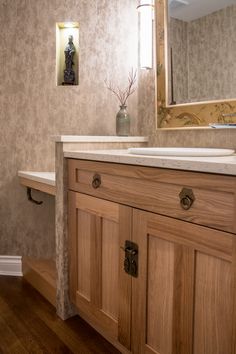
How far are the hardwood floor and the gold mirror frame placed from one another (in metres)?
1.20

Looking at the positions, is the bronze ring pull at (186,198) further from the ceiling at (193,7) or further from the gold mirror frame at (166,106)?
the ceiling at (193,7)

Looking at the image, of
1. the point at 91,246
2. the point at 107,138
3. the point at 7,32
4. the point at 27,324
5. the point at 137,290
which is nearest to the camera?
the point at 137,290

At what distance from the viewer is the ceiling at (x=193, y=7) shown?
167cm

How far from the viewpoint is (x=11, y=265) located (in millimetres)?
2486

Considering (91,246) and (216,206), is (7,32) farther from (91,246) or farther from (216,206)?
(216,206)

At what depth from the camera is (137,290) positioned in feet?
4.49

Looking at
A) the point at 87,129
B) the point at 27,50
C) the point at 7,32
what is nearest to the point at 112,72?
the point at 87,129

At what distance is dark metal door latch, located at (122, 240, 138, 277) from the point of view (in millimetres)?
1364

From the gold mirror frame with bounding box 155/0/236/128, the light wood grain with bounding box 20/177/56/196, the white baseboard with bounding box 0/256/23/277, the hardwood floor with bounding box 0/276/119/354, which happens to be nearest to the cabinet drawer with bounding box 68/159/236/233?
the light wood grain with bounding box 20/177/56/196

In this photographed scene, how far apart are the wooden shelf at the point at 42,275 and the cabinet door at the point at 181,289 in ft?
2.75

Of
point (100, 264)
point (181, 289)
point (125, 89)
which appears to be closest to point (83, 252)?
point (100, 264)

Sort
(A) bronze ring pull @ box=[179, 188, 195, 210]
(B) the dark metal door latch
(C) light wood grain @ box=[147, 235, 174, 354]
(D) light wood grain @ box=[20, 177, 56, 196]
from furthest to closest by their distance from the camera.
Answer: (D) light wood grain @ box=[20, 177, 56, 196], (B) the dark metal door latch, (C) light wood grain @ box=[147, 235, 174, 354], (A) bronze ring pull @ box=[179, 188, 195, 210]

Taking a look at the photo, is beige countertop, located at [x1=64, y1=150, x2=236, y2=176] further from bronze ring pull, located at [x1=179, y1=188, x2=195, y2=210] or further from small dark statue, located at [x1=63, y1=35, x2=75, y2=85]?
small dark statue, located at [x1=63, y1=35, x2=75, y2=85]

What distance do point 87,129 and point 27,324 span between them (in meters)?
1.26
